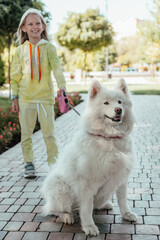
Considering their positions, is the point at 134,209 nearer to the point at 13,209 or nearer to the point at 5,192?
the point at 13,209

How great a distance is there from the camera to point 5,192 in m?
4.42

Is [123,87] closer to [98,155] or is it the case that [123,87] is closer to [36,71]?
[98,155]

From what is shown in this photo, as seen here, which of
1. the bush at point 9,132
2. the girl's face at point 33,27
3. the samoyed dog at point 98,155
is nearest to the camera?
the samoyed dog at point 98,155

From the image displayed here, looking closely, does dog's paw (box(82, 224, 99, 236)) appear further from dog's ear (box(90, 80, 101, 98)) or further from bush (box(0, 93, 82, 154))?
bush (box(0, 93, 82, 154))

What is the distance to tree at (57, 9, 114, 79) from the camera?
2598 centimetres

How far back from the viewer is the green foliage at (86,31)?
25984mm

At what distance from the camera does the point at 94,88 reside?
3127 mm

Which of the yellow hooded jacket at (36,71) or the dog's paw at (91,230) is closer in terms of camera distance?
the dog's paw at (91,230)

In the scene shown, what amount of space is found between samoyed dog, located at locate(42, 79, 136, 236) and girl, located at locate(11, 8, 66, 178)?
1.45m

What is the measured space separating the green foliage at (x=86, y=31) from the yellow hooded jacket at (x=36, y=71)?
71.6 ft

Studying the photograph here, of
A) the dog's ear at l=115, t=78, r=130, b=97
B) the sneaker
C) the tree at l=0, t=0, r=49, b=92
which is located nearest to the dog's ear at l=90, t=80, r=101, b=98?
the dog's ear at l=115, t=78, r=130, b=97

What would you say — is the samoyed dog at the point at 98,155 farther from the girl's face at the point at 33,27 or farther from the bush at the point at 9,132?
the bush at the point at 9,132

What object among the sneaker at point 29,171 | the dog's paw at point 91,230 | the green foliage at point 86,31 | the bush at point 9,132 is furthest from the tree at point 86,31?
the dog's paw at point 91,230

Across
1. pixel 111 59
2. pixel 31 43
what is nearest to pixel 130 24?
pixel 111 59
